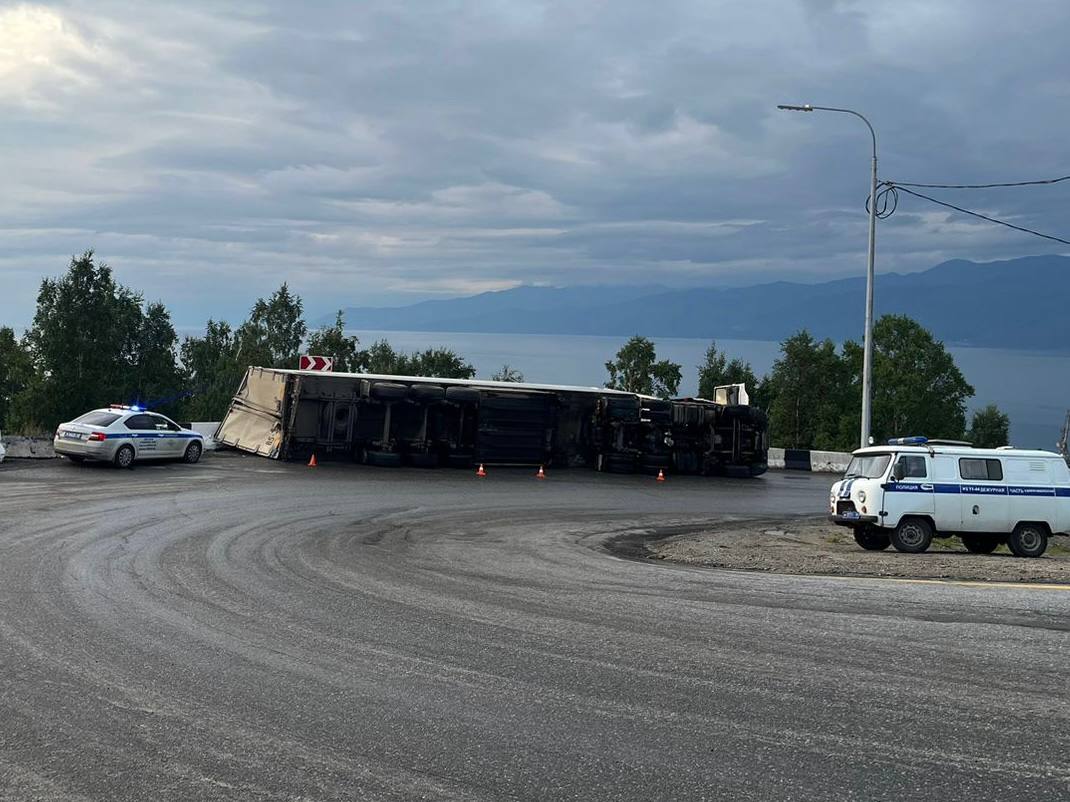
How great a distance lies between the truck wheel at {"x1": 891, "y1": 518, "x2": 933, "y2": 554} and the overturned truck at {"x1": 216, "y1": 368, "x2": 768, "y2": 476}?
1364cm

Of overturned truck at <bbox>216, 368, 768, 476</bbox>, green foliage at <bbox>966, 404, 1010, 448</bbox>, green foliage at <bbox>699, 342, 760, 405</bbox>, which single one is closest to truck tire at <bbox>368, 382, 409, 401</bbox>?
overturned truck at <bbox>216, 368, 768, 476</bbox>

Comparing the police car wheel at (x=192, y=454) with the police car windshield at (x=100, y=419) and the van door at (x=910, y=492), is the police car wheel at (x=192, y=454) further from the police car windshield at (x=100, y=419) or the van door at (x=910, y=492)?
the van door at (x=910, y=492)

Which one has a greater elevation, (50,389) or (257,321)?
(257,321)

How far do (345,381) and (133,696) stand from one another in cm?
2205

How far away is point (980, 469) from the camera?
17.4 m

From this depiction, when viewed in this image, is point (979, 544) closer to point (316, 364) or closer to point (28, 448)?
point (316, 364)

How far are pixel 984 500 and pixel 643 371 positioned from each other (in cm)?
7398

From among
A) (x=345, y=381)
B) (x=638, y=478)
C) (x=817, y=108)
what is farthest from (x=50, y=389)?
(x=817, y=108)

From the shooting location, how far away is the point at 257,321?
103 m

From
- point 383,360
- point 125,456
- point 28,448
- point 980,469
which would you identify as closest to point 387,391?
point 125,456

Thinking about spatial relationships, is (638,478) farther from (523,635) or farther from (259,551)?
(523,635)

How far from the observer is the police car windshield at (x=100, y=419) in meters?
25.7

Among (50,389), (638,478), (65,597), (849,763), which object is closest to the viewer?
(849,763)

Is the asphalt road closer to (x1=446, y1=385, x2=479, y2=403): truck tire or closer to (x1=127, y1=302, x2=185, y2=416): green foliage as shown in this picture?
(x1=446, y1=385, x2=479, y2=403): truck tire
